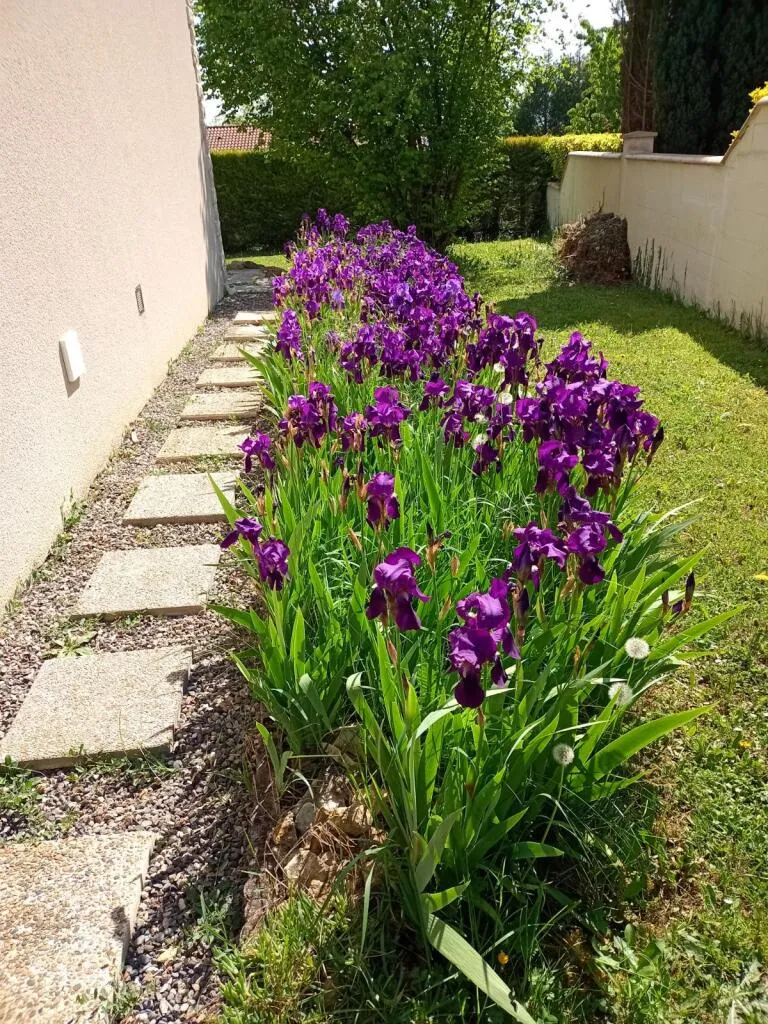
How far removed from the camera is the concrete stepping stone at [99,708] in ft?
Answer: 7.30

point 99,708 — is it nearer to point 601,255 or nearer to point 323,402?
point 323,402

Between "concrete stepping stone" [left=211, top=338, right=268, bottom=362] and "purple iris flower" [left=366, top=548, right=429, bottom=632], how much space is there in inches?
202

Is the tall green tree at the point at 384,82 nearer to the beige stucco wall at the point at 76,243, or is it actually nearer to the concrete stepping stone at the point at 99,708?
the beige stucco wall at the point at 76,243

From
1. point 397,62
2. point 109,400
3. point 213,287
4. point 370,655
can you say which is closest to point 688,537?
point 370,655

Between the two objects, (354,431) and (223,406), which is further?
(223,406)

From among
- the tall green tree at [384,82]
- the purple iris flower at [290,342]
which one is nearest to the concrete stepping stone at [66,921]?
the purple iris flower at [290,342]

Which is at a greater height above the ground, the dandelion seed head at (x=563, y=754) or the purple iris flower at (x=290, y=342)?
the purple iris flower at (x=290, y=342)

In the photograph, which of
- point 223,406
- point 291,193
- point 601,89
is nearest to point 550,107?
point 601,89

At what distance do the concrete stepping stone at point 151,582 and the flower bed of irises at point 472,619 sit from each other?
30 cm

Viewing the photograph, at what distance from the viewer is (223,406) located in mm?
5156

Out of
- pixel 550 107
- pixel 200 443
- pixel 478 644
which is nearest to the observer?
pixel 478 644

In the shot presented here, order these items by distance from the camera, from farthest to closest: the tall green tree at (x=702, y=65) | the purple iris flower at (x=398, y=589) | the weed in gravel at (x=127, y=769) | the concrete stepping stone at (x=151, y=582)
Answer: the tall green tree at (x=702, y=65) < the concrete stepping stone at (x=151, y=582) < the weed in gravel at (x=127, y=769) < the purple iris flower at (x=398, y=589)

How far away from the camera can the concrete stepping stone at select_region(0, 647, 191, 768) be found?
2.23 m

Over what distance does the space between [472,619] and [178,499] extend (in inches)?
104
